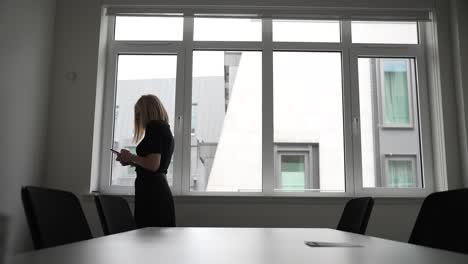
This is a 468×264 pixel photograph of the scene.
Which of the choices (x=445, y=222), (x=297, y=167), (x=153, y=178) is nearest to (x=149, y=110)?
(x=153, y=178)

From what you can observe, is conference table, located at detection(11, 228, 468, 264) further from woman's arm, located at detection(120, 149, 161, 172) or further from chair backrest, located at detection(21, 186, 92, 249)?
woman's arm, located at detection(120, 149, 161, 172)

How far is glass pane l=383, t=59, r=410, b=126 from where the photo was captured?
12.5 ft

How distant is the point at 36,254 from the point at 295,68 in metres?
3.29

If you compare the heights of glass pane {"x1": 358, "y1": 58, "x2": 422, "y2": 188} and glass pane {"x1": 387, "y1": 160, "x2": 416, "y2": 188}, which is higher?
glass pane {"x1": 358, "y1": 58, "x2": 422, "y2": 188}

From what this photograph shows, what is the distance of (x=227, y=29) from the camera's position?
12.8 feet

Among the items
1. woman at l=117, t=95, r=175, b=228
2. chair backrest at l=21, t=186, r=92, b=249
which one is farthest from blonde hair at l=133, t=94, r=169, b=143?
chair backrest at l=21, t=186, r=92, b=249

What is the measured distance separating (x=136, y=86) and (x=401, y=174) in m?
2.46

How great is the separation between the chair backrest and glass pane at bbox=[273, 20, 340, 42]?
8.93 ft

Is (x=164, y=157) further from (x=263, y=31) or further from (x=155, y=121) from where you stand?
(x=263, y=31)

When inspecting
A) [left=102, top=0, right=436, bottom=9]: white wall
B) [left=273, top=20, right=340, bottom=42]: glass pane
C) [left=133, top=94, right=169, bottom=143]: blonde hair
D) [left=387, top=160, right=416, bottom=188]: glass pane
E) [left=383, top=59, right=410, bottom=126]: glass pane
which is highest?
[left=102, top=0, right=436, bottom=9]: white wall

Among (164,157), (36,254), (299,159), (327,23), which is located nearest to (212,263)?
(36,254)

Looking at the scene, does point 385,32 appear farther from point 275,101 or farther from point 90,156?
point 90,156

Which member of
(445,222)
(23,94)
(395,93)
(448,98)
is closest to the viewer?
(445,222)

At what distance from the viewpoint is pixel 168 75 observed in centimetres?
384
